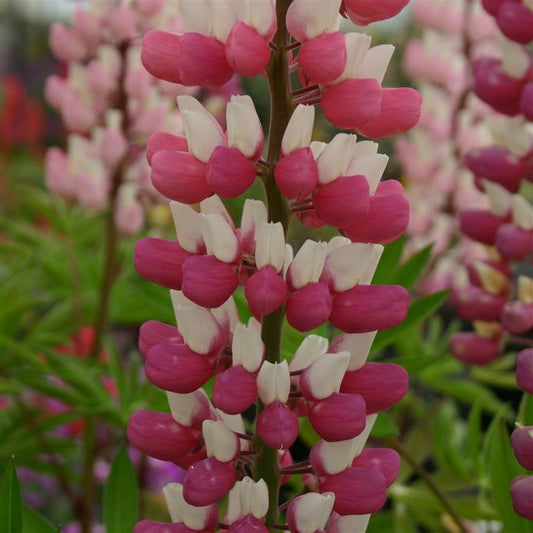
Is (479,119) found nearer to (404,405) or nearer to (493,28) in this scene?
(493,28)

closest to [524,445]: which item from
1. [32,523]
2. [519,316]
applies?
[519,316]

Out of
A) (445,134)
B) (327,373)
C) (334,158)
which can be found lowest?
(445,134)

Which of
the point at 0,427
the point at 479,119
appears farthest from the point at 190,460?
the point at 479,119

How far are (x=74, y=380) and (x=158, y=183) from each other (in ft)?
1.71

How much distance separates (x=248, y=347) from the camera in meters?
0.52

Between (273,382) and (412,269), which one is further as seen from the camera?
(412,269)

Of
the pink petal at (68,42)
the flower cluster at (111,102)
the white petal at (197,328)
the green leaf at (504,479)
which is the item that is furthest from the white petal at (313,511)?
the pink petal at (68,42)

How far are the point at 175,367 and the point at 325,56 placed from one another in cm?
20

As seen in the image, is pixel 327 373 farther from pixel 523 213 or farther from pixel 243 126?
pixel 523 213

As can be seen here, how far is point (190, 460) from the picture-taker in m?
0.57


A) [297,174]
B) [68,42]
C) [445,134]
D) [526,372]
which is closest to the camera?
[297,174]

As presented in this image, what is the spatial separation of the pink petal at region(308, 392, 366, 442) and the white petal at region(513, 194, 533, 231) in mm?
404

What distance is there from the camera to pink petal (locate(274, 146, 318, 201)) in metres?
0.50

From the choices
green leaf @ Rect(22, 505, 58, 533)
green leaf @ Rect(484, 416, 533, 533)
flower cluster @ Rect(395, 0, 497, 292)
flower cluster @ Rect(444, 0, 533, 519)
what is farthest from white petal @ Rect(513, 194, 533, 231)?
flower cluster @ Rect(395, 0, 497, 292)
